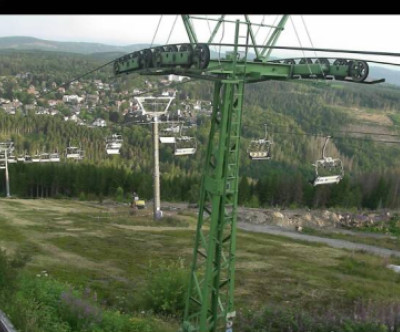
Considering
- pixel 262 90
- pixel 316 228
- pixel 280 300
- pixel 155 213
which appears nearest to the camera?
pixel 280 300

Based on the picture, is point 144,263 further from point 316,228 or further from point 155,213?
point 316,228

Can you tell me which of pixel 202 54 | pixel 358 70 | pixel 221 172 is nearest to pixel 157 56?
pixel 202 54

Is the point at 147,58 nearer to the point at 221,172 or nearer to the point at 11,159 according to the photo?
the point at 221,172

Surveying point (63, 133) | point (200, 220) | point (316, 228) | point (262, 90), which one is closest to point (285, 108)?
point (262, 90)

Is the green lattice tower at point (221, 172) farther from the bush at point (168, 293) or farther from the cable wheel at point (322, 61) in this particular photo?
the bush at point (168, 293)

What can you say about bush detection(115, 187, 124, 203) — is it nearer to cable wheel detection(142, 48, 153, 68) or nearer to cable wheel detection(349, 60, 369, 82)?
cable wheel detection(142, 48, 153, 68)

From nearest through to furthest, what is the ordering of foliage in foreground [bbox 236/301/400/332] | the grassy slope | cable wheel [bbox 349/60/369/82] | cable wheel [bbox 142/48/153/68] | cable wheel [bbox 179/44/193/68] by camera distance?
1. cable wheel [bbox 349/60/369/82]
2. cable wheel [bbox 179/44/193/68]
3. cable wheel [bbox 142/48/153/68]
4. foliage in foreground [bbox 236/301/400/332]
5. the grassy slope

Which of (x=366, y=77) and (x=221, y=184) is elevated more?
(x=366, y=77)

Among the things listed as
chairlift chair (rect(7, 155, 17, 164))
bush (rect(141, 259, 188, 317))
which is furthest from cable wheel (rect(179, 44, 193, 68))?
chairlift chair (rect(7, 155, 17, 164))
